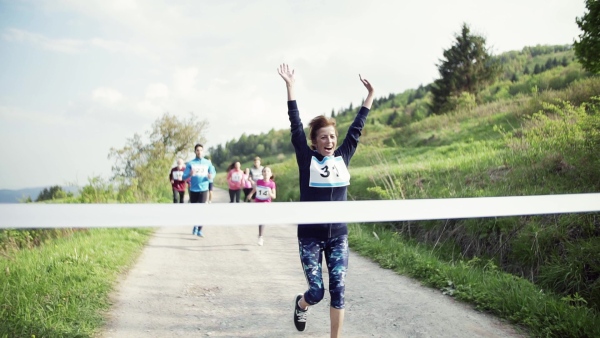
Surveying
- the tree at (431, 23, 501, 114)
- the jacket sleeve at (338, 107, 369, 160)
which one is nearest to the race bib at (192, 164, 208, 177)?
the jacket sleeve at (338, 107, 369, 160)

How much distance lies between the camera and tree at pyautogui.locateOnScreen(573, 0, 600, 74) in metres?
8.04

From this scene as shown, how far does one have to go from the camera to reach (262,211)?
2.52 metres

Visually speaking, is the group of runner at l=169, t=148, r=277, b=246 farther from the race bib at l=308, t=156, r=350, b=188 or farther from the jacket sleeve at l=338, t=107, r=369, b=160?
the race bib at l=308, t=156, r=350, b=188

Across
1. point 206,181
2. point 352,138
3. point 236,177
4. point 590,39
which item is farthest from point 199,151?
point 590,39

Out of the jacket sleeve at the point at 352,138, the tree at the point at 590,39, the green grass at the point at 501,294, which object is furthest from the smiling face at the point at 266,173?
the tree at the point at 590,39

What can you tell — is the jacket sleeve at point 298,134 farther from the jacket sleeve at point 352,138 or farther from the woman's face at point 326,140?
the jacket sleeve at point 352,138

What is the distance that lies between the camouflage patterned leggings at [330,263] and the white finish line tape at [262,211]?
944mm

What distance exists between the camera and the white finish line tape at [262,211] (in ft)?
7.13

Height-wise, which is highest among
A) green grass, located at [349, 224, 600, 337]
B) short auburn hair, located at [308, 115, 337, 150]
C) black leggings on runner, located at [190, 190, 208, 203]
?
short auburn hair, located at [308, 115, 337, 150]

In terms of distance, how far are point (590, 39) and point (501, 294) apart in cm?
610

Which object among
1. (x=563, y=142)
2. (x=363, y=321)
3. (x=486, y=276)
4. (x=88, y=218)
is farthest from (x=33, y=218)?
(x=563, y=142)

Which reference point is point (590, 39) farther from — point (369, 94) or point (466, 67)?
point (466, 67)

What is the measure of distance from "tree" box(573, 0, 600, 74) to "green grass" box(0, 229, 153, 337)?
9064 millimetres

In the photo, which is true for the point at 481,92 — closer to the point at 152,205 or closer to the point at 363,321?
the point at 363,321
